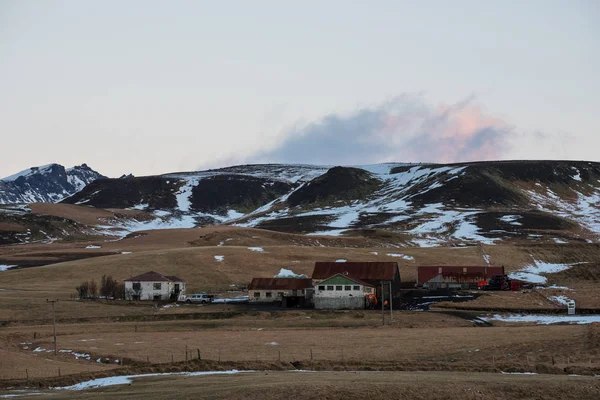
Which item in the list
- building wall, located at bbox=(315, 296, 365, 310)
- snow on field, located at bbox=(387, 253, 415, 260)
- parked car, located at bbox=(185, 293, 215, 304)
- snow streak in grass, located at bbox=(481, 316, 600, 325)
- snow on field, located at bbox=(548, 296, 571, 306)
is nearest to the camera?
snow streak in grass, located at bbox=(481, 316, 600, 325)

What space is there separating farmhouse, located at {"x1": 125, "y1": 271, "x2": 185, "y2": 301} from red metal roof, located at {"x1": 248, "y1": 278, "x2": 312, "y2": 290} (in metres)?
10.3

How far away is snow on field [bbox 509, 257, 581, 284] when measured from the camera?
12356cm

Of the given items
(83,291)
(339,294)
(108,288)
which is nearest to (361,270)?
(339,294)

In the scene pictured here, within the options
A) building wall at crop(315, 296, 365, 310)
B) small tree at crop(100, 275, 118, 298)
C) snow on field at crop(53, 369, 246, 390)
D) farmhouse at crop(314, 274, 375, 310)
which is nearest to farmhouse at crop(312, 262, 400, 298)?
farmhouse at crop(314, 274, 375, 310)

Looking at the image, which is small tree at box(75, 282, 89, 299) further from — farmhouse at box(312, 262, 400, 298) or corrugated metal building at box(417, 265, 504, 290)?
corrugated metal building at box(417, 265, 504, 290)

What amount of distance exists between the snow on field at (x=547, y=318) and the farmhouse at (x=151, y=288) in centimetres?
4420

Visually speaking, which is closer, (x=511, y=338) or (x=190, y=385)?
(x=190, y=385)

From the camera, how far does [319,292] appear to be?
93.8m

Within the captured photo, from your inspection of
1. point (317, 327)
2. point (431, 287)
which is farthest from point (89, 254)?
point (317, 327)

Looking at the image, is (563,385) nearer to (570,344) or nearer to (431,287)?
(570,344)

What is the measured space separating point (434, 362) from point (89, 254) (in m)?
123

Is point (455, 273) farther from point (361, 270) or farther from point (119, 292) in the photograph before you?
point (119, 292)

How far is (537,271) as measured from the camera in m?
133

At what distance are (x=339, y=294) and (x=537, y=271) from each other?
54113 millimetres
